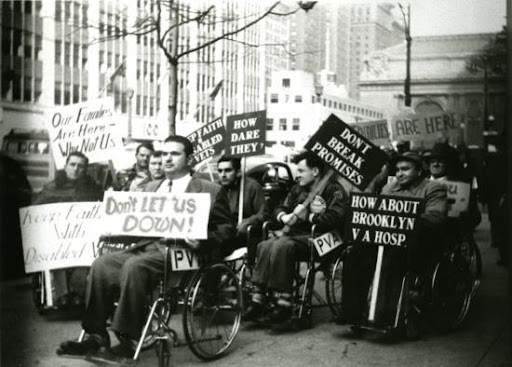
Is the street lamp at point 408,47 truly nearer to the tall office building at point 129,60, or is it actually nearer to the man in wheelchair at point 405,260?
the man in wheelchair at point 405,260

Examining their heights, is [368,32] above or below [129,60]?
above

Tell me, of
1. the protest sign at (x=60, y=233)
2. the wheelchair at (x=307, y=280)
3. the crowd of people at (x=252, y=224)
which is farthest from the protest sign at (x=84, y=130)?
the wheelchair at (x=307, y=280)

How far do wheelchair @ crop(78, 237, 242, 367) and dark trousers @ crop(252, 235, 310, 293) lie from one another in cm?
55

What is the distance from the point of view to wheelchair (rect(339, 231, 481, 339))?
18.6ft

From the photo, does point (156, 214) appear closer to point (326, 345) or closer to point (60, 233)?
point (60, 233)

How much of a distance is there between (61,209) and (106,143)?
2.51 ft

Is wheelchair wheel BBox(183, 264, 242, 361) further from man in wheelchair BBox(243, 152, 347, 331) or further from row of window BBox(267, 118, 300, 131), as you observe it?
row of window BBox(267, 118, 300, 131)

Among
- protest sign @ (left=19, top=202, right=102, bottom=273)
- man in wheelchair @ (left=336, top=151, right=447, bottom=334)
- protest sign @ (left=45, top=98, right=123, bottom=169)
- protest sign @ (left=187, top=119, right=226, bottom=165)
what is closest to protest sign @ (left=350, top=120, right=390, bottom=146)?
man in wheelchair @ (left=336, top=151, right=447, bottom=334)

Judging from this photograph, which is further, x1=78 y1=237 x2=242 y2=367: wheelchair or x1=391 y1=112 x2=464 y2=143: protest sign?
x1=391 y1=112 x2=464 y2=143: protest sign

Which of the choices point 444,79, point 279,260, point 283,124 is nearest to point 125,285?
point 279,260

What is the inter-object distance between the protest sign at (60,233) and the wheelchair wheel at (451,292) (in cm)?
301

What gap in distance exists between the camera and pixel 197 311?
516 cm

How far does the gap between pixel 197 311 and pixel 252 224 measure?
70.6 inches

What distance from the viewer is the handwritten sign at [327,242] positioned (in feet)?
20.2
